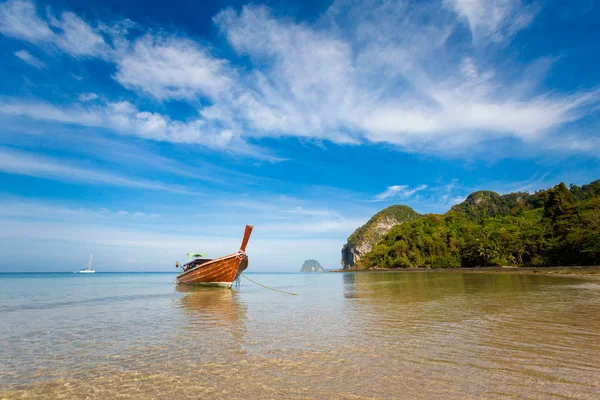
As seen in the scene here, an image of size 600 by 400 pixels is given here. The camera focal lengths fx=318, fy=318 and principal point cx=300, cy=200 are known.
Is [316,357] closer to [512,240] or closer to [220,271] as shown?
[220,271]

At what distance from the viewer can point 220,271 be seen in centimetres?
2561

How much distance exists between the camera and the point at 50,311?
14242mm

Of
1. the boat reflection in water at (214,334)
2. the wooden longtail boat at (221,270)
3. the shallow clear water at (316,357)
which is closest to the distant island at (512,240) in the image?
the wooden longtail boat at (221,270)

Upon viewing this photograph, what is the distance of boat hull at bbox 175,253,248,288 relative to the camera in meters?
24.7

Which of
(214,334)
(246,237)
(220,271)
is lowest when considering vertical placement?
(214,334)

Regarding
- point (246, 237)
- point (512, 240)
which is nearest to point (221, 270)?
point (246, 237)

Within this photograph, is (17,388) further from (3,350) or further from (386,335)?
(386,335)

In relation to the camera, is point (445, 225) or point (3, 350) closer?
point (3, 350)

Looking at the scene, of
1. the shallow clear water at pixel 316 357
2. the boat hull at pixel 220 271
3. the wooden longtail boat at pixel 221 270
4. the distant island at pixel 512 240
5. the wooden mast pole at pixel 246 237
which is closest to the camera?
the shallow clear water at pixel 316 357

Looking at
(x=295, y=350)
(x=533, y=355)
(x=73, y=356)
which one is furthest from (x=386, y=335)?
(x=73, y=356)

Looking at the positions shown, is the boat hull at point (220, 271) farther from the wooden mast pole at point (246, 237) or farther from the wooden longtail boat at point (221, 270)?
the wooden mast pole at point (246, 237)

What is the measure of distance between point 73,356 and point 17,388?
1.94 m

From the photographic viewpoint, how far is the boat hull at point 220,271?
81.1 feet

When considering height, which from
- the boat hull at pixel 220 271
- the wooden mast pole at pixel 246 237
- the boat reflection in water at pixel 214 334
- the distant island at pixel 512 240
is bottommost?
the boat reflection in water at pixel 214 334
